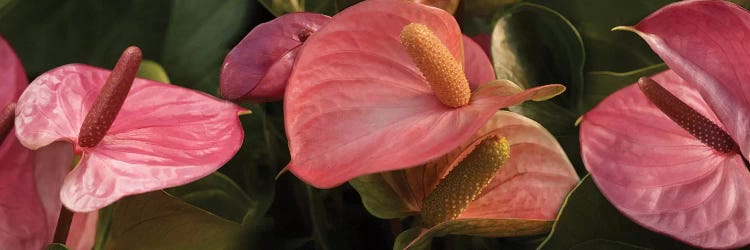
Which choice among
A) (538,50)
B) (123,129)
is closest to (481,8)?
(538,50)

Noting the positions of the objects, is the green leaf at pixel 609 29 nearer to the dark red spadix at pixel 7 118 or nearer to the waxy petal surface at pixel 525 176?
the waxy petal surface at pixel 525 176

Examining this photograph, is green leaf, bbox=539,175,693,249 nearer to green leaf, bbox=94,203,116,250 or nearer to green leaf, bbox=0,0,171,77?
green leaf, bbox=94,203,116,250

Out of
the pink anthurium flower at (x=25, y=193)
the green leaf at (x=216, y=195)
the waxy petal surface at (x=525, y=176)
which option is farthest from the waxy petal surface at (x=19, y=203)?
the waxy petal surface at (x=525, y=176)

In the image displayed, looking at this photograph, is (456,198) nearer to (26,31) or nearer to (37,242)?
(37,242)

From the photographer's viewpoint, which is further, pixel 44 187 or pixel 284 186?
pixel 284 186

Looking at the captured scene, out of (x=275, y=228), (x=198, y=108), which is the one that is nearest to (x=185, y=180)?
(x=198, y=108)

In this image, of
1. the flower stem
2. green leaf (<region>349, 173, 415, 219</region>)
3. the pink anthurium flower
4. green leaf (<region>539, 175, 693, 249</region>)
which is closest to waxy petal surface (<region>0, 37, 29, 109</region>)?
the pink anthurium flower
